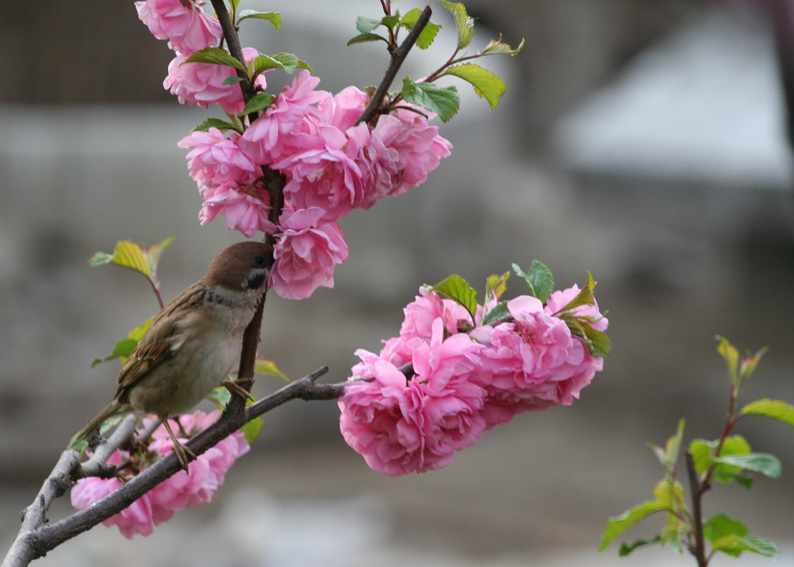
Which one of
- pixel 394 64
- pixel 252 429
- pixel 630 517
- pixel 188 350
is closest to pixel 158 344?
pixel 188 350

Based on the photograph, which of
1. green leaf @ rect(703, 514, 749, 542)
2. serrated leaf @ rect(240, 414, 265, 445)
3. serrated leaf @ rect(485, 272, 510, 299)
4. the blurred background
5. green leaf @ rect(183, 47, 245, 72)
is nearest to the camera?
green leaf @ rect(183, 47, 245, 72)

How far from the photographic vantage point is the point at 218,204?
0.71m

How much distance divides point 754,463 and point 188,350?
0.69 metres

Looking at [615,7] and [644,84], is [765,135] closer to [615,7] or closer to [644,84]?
[644,84]

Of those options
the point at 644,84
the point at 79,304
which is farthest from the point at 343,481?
the point at 644,84

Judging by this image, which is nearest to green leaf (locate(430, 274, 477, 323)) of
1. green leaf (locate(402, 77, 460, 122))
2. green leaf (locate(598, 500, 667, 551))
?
green leaf (locate(402, 77, 460, 122))

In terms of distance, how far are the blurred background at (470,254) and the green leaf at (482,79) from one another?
2239mm

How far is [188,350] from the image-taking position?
91cm

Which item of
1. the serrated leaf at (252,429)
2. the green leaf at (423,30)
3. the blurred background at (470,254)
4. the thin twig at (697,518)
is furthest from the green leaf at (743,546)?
the blurred background at (470,254)

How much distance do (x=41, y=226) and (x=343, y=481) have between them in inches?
72.8

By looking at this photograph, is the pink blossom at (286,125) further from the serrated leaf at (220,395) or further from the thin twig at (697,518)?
the thin twig at (697,518)

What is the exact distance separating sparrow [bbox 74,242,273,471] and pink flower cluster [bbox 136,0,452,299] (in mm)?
99

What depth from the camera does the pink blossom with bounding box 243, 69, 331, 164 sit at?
2.24 ft

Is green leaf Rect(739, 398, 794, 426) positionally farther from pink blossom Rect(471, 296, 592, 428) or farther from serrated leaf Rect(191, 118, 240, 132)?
serrated leaf Rect(191, 118, 240, 132)
